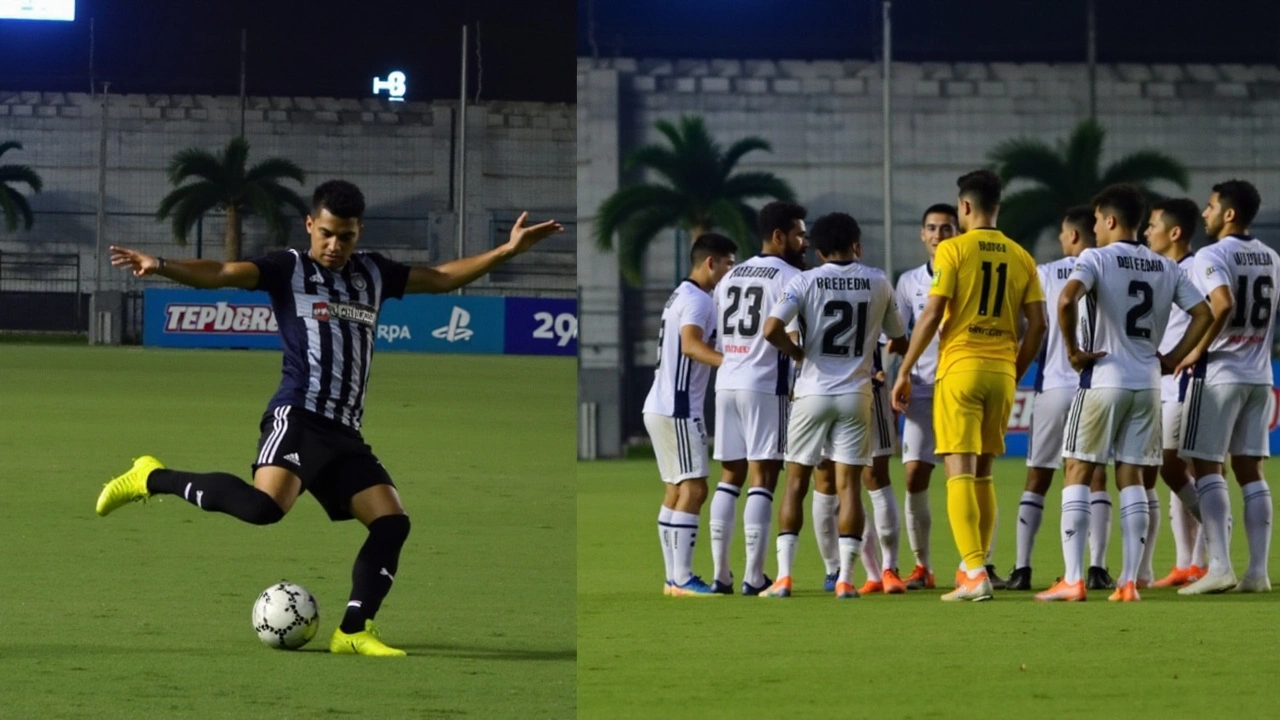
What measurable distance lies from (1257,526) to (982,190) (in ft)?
5.92

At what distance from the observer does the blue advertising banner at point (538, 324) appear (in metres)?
15.0

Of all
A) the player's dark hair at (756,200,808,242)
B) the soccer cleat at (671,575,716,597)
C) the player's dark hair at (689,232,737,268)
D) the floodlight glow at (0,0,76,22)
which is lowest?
the soccer cleat at (671,575,716,597)

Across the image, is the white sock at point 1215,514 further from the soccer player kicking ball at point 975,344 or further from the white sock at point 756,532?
the white sock at point 756,532

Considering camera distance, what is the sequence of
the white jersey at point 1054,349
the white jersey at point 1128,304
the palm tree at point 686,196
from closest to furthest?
the white jersey at point 1128,304 → the white jersey at point 1054,349 → the palm tree at point 686,196

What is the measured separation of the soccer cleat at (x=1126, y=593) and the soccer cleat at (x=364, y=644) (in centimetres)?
282

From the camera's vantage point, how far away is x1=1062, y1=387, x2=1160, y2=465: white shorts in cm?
689

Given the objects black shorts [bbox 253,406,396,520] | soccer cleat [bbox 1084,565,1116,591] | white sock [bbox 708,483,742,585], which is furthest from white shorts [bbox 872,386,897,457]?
black shorts [bbox 253,406,396,520]

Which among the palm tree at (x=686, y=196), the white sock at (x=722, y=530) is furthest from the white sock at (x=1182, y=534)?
the palm tree at (x=686, y=196)

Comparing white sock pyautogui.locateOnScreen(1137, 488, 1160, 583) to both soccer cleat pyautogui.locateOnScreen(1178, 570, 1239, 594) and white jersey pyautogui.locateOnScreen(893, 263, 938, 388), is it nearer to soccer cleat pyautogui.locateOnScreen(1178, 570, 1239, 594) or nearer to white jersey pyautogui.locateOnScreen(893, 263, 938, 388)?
soccer cleat pyautogui.locateOnScreen(1178, 570, 1239, 594)

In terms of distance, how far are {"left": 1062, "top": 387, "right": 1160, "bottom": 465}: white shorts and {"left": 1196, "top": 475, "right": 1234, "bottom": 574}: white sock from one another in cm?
51

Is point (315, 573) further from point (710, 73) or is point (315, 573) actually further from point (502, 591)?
point (710, 73)

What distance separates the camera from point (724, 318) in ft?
24.5

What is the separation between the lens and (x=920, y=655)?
17.3 feet

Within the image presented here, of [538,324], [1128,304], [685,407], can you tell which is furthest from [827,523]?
[538,324]
